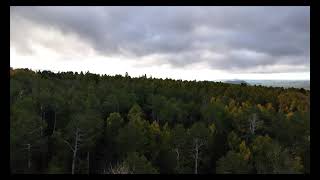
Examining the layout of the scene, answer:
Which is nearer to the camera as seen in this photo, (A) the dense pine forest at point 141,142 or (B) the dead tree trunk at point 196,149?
(A) the dense pine forest at point 141,142

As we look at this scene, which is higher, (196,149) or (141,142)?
(141,142)

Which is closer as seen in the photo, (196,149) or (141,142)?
(141,142)

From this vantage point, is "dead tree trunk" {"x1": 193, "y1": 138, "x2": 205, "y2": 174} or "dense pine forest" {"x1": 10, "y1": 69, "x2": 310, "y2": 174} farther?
"dead tree trunk" {"x1": 193, "y1": 138, "x2": 205, "y2": 174}

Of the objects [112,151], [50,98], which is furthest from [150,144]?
[50,98]

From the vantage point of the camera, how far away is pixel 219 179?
11.4ft

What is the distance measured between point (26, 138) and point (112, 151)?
10.8m

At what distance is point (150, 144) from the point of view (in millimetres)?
44312
